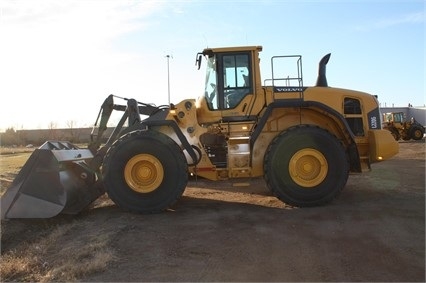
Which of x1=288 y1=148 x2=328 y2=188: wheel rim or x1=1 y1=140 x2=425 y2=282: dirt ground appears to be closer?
x1=1 y1=140 x2=425 y2=282: dirt ground

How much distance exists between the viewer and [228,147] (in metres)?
9.61

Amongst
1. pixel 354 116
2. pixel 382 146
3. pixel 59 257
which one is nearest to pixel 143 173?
pixel 59 257

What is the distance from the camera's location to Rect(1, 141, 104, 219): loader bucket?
8273 millimetres

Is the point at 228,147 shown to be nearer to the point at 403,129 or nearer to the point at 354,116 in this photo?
the point at 354,116

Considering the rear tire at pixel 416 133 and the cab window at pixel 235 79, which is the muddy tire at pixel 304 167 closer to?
the cab window at pixel 235 79

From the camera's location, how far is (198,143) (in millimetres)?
9617

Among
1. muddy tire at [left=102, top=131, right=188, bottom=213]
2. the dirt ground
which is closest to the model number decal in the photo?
the dirt ground

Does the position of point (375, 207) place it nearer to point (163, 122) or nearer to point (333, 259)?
point (333, 259)

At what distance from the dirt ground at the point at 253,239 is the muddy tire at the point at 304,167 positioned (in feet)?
0.96

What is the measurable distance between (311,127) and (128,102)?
3.92m

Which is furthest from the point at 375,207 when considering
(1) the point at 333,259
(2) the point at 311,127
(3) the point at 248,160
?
(1) the point at 333,259

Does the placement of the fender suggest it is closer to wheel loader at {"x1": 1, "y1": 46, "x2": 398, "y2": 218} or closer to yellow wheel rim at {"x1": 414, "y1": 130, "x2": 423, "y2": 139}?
wheel loader at {"x1": 1, "y1": 46, "x2": 398, "y2": 218}

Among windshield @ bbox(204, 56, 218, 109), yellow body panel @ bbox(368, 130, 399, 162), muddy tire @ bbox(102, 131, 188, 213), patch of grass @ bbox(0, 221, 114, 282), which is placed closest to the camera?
patch of grass @ bbox(0, 221, 114, 282)

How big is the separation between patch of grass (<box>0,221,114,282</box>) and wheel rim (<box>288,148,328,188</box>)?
3.83 metres
